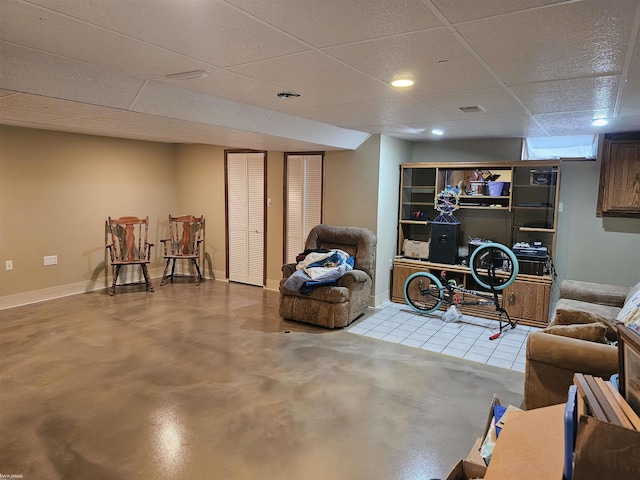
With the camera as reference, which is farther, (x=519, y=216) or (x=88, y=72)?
(x=519, y=216)

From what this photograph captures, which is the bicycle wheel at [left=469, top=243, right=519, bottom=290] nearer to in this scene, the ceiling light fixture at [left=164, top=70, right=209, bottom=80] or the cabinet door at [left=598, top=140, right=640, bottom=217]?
the cabinet door at [left=598, top=140, right=640, bottom=217]

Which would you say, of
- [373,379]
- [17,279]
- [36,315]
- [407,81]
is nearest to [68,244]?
[17,279]

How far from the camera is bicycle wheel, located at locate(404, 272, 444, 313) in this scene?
17.9 ft

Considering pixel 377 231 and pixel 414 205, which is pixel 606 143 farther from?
pixel 377 231

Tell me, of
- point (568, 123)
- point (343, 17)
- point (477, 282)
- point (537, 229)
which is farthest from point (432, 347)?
point (343, 17)

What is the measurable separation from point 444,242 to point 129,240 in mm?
4713

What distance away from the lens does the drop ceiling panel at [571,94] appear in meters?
2.73

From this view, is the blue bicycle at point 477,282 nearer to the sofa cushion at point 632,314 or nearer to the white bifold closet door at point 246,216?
the sofa cushion at point 632,314

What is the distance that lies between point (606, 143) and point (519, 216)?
1.25 meters

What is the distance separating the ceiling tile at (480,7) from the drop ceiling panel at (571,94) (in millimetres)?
1280

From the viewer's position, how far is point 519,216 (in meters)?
5.60

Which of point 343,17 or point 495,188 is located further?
point 495,188

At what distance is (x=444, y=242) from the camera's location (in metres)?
5.69

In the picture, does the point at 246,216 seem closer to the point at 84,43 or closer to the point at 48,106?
the point at 48,106
